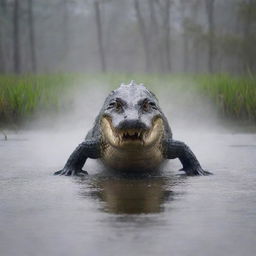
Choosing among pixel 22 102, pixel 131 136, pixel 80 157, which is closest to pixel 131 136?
pixel 131 136

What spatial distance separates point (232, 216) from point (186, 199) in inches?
26.8

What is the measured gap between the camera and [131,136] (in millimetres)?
5438

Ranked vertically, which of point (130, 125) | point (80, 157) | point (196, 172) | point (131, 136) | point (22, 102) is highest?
point (130, 125)

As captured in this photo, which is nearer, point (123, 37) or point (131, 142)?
point (131, 142)

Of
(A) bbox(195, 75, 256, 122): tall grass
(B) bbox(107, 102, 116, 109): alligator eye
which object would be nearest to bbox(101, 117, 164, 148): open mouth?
(B) bbox(107, 102, 116, 109): alligator eye

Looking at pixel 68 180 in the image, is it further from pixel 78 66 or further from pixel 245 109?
pixel 78 66

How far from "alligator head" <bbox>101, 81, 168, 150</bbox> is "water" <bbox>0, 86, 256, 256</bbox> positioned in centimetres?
29

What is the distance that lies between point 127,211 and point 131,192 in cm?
82

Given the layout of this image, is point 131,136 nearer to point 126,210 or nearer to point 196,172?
point 196,172

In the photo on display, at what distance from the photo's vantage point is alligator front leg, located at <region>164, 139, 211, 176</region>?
19.8 ft

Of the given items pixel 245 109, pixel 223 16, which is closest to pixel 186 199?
pixel 245 109

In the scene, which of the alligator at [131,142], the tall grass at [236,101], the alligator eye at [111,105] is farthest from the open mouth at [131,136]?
Result: the tall grass at [236,101]

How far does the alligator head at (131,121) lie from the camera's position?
5273 millimetres

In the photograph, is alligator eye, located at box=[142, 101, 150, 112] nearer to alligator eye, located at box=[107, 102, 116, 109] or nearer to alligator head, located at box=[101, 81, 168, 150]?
alligator head, located at box=[101, 81, 168, 150]
